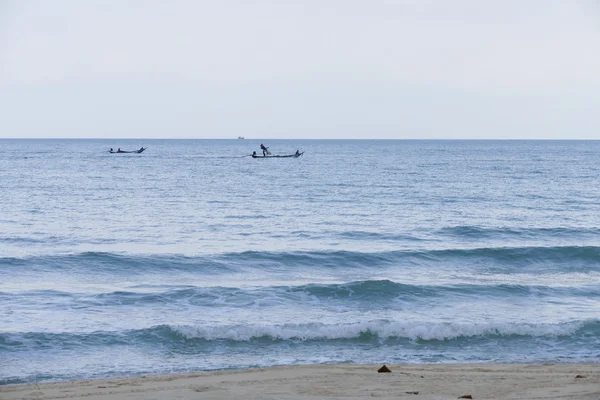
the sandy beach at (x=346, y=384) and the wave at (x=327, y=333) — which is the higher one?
the sandy beach at (x=346, y=384)

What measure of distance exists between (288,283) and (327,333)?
467 centimetres

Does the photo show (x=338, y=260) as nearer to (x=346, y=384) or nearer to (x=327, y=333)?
(x=327, y=333)

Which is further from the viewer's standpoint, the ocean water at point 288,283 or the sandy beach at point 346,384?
the ocean water at point 288,283

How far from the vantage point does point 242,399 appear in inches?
349

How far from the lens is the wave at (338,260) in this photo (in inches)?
801

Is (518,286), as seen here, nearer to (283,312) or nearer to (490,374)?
(283,312)

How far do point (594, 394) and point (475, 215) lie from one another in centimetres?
2407

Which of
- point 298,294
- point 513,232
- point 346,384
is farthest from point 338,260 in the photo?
point 346,384

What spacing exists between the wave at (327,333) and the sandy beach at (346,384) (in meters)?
2.31

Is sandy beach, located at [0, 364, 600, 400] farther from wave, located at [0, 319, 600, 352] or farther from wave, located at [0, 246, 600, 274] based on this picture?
wave, located at [0, 246, 600, 274]

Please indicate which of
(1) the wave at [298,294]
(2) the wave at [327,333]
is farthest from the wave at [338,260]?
(2) the wave at [327,333]

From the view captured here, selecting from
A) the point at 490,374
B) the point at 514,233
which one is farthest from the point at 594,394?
the point at 514,233

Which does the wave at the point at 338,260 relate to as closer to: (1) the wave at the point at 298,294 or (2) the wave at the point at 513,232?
(1) the wave at the point at 298,294

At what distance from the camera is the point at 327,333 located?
1361cm
